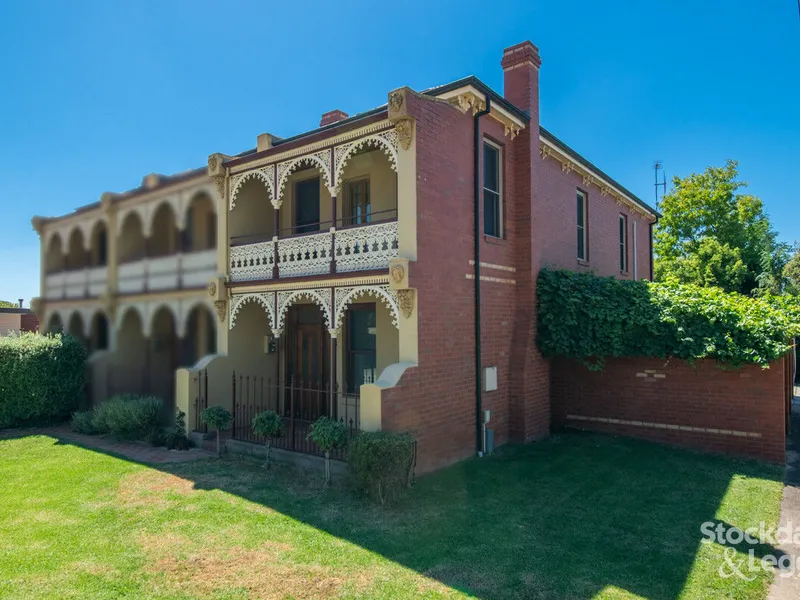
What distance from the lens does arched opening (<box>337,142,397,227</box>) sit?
11.5 m

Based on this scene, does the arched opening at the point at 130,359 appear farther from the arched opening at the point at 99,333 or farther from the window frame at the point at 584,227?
the window frame at the point at 584,227

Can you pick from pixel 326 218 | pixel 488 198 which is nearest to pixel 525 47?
pixel 488 198

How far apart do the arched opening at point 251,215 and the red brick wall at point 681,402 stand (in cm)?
798

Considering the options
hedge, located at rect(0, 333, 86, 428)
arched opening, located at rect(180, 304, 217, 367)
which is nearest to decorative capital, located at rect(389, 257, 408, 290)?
arched opening, located at rect(180, 304, 217, 367)

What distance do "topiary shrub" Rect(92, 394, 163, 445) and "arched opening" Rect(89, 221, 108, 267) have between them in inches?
288

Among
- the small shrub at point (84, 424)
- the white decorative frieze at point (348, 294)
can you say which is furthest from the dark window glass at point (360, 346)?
the small shrub at point (84, 424)

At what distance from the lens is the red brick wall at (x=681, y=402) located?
9.84 metres

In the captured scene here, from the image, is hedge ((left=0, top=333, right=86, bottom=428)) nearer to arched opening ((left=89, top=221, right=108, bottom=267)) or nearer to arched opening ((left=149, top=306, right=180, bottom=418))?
arched opening ((left=149, top=306, right=180, bottom=418))

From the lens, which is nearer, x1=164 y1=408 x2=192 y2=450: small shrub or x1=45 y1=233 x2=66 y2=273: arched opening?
x1=164 y1=408 x2=192 y2=450: small shrub

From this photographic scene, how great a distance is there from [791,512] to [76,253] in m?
21.6

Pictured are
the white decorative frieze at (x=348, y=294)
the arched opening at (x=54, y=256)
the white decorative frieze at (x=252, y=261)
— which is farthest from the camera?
the arched opening at (x=54, y=256)

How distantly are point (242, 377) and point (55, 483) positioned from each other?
435cm

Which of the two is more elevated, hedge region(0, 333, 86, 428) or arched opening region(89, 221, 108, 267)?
arched opening region(89, 221, 108, 267)

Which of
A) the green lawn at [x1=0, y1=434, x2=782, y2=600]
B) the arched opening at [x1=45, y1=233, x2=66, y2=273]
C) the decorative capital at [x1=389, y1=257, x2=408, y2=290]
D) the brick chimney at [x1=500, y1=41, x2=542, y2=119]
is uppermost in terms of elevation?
the brick chimney at [x1=500, y1=41, x2=542, y2=119]
